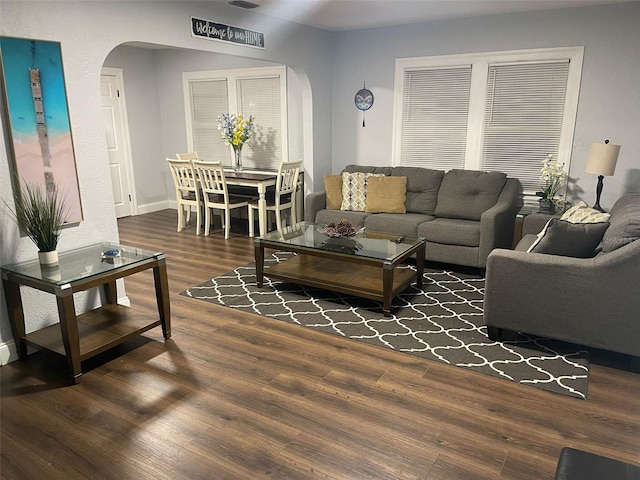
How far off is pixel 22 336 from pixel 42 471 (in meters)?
1.19

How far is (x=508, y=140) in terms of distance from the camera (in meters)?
5.25

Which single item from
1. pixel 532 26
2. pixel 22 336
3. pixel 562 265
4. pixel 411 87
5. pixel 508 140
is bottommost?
pixel 22 336

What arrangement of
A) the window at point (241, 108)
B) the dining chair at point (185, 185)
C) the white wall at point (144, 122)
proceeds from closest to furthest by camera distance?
1. the dining chair at point (185, 185)
2. the window at point (241, 108)
3. the white wall at point (144, 122)

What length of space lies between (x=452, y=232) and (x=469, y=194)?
26.8 inches

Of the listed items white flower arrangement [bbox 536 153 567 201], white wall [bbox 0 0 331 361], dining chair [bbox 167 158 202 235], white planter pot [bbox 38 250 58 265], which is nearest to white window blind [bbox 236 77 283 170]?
dining chair [bbox 167 158 202 235]

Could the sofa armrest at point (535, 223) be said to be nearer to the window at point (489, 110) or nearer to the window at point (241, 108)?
the window at point (489, 110)

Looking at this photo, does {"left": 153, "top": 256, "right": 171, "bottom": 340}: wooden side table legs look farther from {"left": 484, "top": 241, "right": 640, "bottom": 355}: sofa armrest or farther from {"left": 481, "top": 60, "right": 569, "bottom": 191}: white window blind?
{"left": 481, "top": 60, "right": 569, "bottom": 191}: white window blind

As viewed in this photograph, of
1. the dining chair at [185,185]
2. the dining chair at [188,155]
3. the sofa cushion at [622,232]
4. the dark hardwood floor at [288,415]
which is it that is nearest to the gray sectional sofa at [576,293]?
the sofa cushion at [622,232]

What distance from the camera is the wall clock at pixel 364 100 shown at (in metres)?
5.95

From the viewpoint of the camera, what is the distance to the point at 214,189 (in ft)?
19.9

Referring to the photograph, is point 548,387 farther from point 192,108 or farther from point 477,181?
point 192,108

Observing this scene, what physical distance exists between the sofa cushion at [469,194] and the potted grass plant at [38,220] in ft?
12.0

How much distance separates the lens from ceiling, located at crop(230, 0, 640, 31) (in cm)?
439

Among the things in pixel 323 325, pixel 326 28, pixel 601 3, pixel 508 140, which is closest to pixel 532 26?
pixel 601 3
